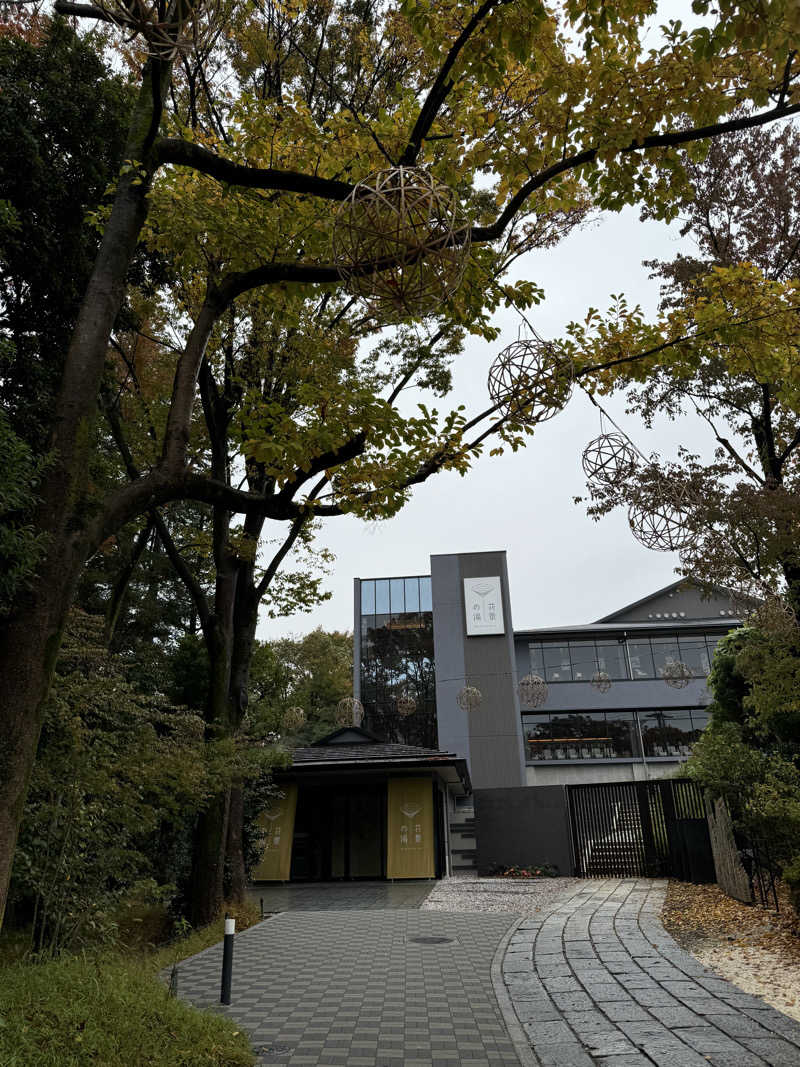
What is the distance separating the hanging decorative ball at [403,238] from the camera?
123 inches

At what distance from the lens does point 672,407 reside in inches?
531

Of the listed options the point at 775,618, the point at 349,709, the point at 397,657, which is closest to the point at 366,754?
the point at 349,709

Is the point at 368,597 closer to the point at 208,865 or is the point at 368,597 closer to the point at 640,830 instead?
the point at 640,830

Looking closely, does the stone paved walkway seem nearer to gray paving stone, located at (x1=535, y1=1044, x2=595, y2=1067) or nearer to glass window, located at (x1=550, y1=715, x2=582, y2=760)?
gray paving stone, located at (x1=535, y1=1044, x2=595, y2=1067)

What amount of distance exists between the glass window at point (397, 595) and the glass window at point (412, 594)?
0.21 m

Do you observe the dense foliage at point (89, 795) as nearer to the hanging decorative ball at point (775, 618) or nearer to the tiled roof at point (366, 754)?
the hanging decorative ball at point (775, 618)

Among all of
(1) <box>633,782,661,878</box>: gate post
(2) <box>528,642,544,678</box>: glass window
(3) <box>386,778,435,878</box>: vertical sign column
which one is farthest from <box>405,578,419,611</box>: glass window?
(1) <box>633,782,661,878</box>: gate post

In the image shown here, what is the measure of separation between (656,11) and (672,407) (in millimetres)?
10092

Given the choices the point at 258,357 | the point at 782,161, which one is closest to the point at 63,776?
the point at 258,357

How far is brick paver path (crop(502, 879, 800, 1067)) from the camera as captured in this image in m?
4.51

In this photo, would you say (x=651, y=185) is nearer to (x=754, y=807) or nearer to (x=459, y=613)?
(x=754, y=807)

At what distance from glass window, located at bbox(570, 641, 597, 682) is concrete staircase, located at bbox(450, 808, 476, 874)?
959cm

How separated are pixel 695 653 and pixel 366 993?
2832cm

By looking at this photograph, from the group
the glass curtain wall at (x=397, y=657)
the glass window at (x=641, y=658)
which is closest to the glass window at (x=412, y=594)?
the glass curtain wall at (x=397, y=657)
